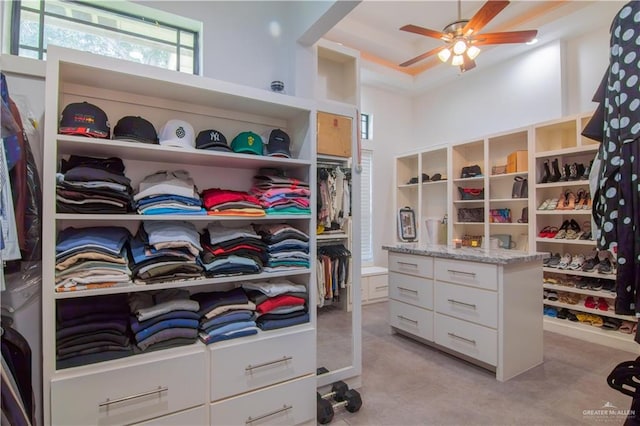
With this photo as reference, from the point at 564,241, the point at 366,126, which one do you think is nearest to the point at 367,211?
the point at 366,126

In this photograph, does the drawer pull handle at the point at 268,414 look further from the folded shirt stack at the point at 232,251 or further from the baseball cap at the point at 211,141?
the baseball cap at the point at 211,141

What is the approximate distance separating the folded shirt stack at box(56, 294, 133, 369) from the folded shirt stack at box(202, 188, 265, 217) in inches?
24.6

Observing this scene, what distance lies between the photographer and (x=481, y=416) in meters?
1.91

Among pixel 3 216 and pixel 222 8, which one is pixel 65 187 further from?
pixel 222 8

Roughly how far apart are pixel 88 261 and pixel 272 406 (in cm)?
110

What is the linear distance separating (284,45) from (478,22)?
5.45ft

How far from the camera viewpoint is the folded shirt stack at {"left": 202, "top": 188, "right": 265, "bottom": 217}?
1.67m

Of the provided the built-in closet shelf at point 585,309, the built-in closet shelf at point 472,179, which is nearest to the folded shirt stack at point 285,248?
the built-in closet shelf at point 585,309

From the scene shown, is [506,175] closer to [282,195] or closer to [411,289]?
[411,289]

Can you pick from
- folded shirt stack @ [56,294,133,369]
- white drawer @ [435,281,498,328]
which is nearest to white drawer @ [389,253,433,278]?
white drawer @ [435,281,498,328]

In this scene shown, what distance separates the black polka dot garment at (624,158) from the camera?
93 cm

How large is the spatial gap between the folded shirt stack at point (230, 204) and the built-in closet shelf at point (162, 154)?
7.4 inches

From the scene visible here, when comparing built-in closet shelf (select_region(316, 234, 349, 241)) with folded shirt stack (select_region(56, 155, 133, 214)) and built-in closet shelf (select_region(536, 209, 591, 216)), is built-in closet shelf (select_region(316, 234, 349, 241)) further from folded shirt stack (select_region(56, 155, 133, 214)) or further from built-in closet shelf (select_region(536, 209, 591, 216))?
built-in closet shelf (select_region(536, 209, 591, 216))

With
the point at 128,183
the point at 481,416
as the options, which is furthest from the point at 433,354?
the point at 128,183
